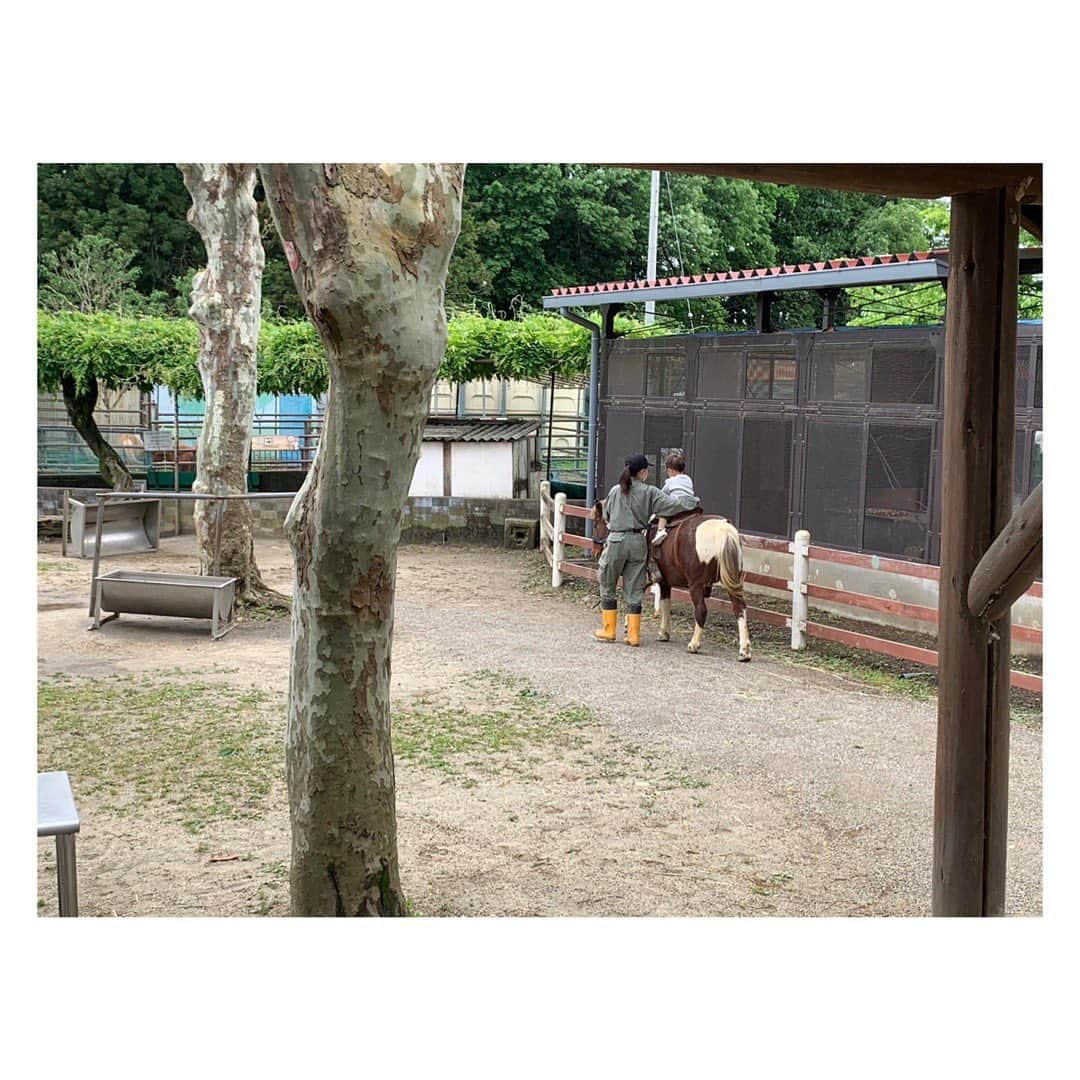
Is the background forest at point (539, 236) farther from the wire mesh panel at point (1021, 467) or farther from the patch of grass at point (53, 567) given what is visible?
the wire mesh panel at point (1021, 467)

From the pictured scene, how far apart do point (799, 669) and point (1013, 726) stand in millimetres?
1987

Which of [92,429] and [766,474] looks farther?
[92,429]

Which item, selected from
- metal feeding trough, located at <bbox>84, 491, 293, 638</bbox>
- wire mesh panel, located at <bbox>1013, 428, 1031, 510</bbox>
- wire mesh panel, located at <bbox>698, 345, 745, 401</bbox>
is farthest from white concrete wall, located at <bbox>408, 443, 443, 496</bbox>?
wire mesh panel, located at <bbox>1013, 428, 1031, 510</bbox>

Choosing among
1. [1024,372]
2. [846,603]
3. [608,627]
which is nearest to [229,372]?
[608,627]

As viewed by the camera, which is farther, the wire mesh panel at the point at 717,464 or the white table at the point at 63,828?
the wire mesh panel at the point at 717,464

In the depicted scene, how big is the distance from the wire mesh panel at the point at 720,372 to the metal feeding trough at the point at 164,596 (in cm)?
519

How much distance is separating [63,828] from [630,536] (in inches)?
286

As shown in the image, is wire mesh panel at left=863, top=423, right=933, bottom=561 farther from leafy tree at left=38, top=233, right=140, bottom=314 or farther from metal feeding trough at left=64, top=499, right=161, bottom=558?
leafy tree at left=38, top=233, right=140, bottom=314

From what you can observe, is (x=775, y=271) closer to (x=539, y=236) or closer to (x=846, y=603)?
(x=846, y=603)

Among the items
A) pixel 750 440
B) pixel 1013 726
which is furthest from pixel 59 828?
pixel 750 440

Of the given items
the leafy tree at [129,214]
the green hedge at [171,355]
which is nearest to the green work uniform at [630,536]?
the green hedge at [171,355]

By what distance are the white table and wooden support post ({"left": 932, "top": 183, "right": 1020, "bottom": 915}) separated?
8.52 ft

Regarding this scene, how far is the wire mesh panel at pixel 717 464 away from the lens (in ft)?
42.4

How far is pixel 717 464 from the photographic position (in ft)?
43.1
